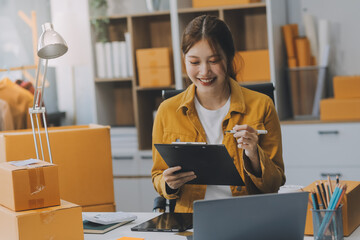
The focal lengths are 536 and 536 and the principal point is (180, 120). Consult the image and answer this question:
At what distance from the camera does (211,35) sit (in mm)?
2025

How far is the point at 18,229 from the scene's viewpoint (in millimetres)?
1582

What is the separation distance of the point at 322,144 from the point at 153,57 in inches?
51.7

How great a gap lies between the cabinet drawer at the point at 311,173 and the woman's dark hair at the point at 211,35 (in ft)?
5.17

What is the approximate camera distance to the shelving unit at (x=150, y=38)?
378 cm

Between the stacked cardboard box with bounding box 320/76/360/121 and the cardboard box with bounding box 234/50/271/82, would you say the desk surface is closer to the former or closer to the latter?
the stacked cardboard box with bounding box 320/76/360/121

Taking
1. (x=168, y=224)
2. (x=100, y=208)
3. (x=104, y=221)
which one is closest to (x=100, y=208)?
(x=100, y=208)

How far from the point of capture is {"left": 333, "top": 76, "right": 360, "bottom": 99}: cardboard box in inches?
136

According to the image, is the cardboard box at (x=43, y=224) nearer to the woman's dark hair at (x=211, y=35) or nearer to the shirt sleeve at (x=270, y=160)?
the shirt sleeve at (x=270, y=160)

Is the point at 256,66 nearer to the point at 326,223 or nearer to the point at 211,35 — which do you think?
the point at 211,35

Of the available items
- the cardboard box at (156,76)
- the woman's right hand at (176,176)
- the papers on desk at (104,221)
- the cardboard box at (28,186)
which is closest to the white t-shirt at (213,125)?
the woman's right hand at (176,176)

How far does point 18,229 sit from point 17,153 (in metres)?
1.03

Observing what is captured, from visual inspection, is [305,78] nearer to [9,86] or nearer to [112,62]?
[112,62]

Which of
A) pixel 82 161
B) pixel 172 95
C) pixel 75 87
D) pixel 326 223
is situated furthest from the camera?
pixel 75 87

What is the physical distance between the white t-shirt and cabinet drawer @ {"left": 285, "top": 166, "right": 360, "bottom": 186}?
58.8 inches
